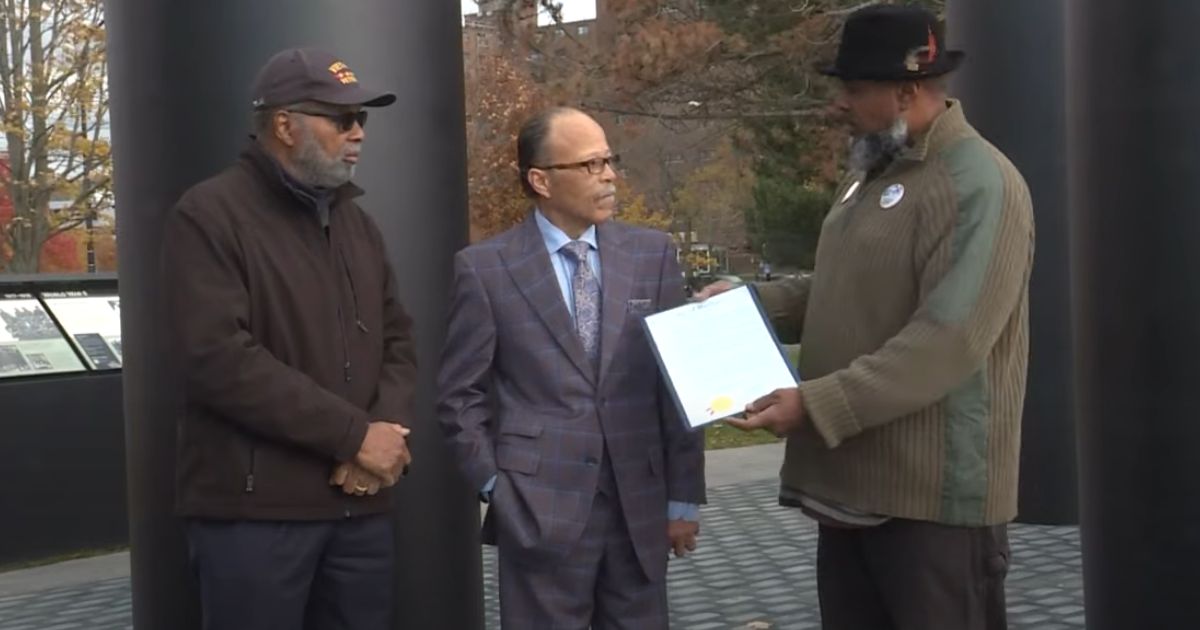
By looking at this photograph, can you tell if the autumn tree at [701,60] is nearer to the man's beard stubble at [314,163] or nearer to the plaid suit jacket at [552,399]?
the plaid suit jacket at [552,399]

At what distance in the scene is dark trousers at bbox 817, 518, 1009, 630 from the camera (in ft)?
11.3

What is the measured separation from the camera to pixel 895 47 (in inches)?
136

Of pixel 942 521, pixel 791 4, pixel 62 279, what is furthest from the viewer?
pixel 791 4

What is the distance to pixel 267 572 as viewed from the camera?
3555mm

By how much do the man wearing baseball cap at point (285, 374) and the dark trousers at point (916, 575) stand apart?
115cm

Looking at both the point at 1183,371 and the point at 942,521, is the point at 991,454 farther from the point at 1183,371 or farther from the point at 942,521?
the point at 1183,371

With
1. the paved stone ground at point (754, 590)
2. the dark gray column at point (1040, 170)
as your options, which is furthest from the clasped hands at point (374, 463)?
the dark gray column at point (1040, 170)

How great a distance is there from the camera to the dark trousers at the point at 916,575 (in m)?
3.44

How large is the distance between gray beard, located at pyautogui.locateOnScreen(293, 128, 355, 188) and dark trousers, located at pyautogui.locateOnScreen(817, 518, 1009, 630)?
5.00 ft

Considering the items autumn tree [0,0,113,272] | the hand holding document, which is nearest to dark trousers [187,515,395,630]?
the hand holding document

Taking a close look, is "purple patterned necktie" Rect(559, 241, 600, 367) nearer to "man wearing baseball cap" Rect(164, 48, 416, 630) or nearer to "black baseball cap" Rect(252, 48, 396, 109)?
"man wearing baseball cap" Rect(164, 48, 416, 630)

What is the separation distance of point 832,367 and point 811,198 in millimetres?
29355

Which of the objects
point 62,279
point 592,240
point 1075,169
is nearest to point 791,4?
point 62,279

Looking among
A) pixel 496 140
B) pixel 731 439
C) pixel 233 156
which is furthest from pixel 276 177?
pixel 496 140
